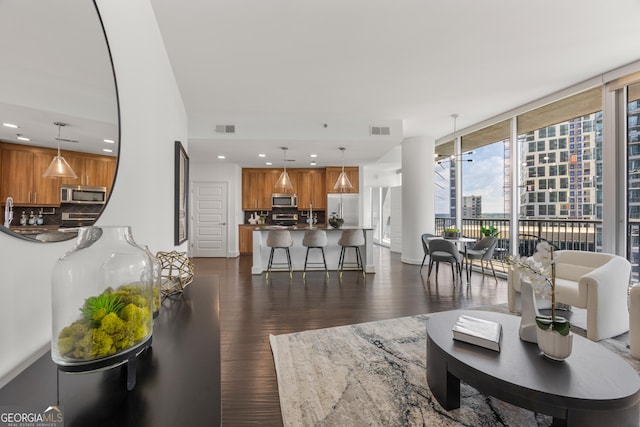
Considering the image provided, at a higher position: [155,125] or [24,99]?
[155,125]

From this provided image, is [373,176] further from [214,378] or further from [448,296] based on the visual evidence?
[214,378]

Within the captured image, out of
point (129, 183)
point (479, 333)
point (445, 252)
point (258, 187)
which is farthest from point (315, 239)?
point (129, 183)

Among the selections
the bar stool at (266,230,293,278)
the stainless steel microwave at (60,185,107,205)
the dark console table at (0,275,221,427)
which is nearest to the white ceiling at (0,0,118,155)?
the stainless steel microwave at (60,185,107,205)

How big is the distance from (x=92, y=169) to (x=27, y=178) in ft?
1.19

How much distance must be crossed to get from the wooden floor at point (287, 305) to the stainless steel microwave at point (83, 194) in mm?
1474

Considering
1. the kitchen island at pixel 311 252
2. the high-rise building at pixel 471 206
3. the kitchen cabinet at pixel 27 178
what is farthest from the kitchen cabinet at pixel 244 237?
the kitchen cabinet at pixel 27 178

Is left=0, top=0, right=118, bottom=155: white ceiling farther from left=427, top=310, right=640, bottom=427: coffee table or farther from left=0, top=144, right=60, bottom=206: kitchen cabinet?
left=427, top=310, right=640, bottom=427: coffee table

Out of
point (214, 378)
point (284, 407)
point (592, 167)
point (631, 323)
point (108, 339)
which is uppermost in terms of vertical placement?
point (592, 167)

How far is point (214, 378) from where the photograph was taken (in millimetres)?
854

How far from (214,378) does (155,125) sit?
229cm

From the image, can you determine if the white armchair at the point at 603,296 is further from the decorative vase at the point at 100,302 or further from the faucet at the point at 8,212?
the faucet at the point at 8,212

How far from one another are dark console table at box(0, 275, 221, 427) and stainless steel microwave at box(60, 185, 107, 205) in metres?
0.54

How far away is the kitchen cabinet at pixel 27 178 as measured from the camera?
0.78 meters

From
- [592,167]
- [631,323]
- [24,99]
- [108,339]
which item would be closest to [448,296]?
[631,323]
